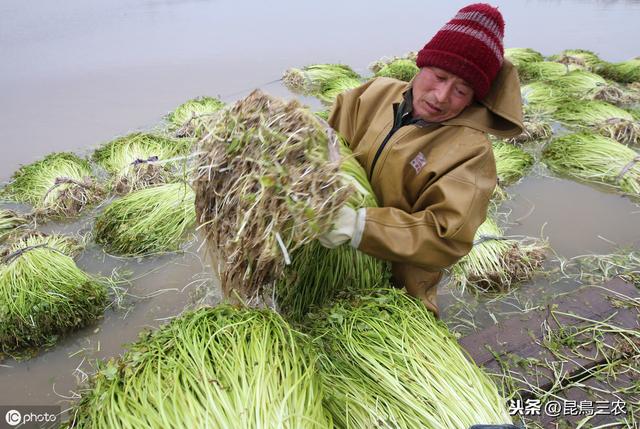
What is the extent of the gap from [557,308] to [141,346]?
2.43 m

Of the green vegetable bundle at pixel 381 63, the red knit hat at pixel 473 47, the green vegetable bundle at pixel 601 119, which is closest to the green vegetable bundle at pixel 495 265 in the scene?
the red knit hat at pixel 473 47

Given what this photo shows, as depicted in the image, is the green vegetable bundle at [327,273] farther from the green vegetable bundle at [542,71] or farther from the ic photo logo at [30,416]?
the green vegetable bundle at [542,71]

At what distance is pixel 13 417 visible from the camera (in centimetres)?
236

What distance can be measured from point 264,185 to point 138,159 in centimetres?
397

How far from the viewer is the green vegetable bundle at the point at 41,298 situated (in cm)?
272

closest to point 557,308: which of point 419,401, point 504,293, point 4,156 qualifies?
point 504,293

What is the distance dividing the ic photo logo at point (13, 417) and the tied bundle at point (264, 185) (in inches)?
70.1

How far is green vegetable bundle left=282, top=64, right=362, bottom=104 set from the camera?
26.0 ft

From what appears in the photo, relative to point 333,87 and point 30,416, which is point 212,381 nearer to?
point 30,416

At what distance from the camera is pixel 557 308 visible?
102 inches

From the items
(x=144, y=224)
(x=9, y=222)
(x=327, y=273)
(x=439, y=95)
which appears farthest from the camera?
(x=9, y=222)

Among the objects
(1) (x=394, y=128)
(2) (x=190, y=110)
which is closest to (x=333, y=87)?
(2) (x=190, y=110)

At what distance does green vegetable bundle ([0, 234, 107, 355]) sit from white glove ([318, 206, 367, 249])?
2254 mm

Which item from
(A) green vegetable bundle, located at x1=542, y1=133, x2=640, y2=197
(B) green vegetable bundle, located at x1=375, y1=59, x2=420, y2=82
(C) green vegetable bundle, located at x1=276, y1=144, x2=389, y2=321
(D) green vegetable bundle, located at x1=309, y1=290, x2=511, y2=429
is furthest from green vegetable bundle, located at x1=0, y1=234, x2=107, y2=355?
(B) green vegetable bundle, located at x1=375, y1=59, x2=420, y2=82
